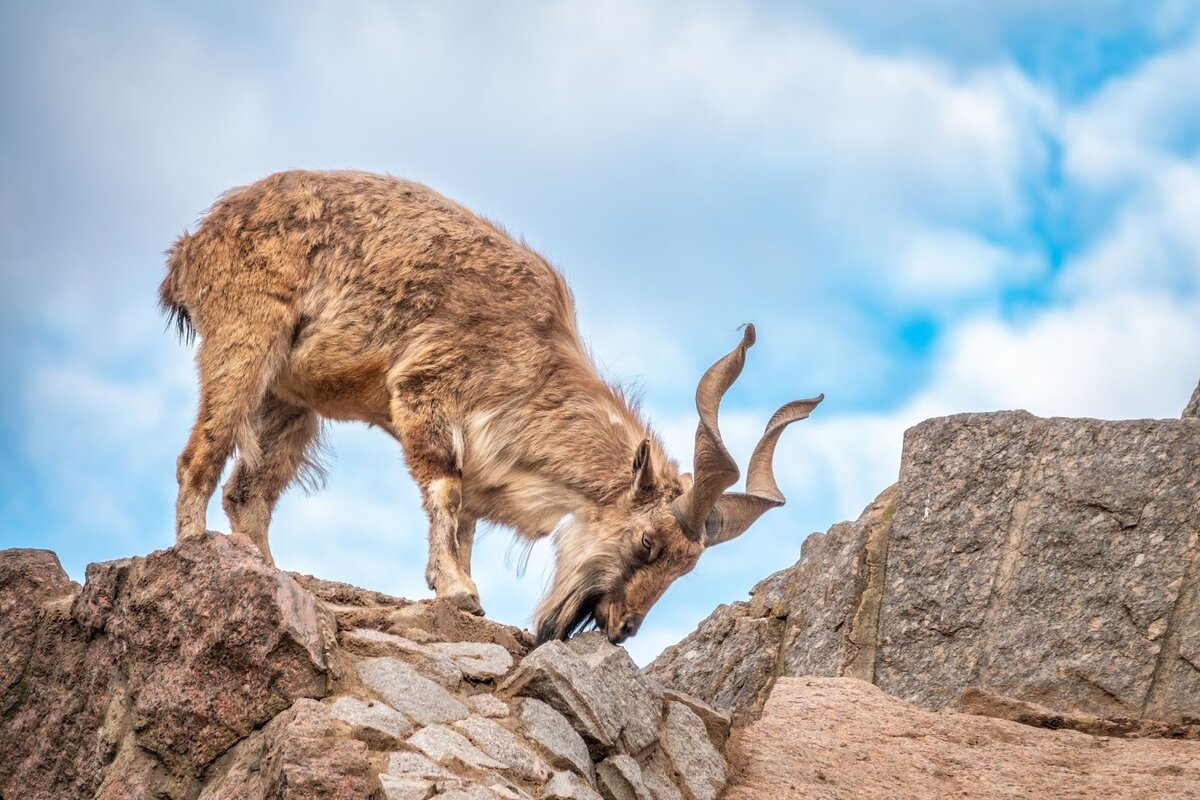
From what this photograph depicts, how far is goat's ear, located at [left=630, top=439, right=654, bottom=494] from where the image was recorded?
295 inches

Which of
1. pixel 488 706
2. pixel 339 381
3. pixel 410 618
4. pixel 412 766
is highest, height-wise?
pixel 339 381

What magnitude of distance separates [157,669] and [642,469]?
2.91 metres

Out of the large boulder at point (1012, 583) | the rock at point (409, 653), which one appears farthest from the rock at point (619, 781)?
the large boulder at point (1012, 583)

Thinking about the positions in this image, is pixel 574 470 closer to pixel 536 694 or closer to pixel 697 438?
pixel 697 438

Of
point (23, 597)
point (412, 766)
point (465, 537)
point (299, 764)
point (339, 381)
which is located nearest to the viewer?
point (299, 764)

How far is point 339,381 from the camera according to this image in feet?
25.4

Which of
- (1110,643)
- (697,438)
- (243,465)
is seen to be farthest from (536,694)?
(1110,643)

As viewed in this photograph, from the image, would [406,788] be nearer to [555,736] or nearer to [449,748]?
[449,748]

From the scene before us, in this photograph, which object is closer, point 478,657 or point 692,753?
point 478,657

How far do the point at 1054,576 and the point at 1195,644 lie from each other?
0.89 m

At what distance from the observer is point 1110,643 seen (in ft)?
26.7

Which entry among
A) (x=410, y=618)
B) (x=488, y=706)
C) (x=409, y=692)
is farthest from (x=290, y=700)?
(x=410, y=618)

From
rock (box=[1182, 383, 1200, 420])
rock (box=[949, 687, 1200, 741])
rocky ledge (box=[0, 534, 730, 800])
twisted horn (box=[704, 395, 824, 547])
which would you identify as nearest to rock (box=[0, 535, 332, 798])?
rocky ledge (box=[0, 534, 730, 800])

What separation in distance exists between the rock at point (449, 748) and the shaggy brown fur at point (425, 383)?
1.86m
